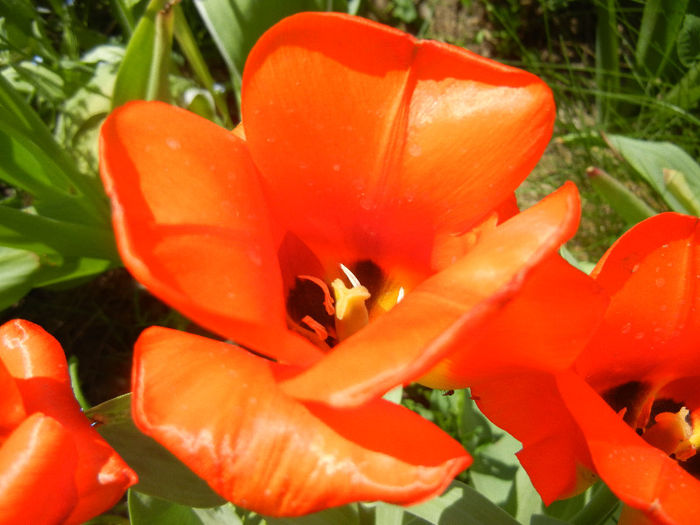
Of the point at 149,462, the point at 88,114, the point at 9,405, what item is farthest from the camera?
the point at 88,114

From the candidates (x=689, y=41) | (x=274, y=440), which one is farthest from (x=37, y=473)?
(x=689, y=41)

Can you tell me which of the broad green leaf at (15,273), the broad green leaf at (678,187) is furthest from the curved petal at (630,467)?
the broad green leaf at (15,273)

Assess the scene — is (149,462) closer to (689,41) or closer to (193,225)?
Answer: (193,225)

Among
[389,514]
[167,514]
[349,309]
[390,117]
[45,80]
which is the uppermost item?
[390,117]

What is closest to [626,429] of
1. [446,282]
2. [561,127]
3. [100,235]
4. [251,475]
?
[446,282]

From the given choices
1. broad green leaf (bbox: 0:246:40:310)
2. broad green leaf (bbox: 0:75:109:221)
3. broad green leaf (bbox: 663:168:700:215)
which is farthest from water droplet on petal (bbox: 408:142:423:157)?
broad green leaf (bbox: 0:246:40:310)

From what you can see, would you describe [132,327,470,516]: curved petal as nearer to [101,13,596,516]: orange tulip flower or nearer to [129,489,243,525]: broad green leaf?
[101,13,596,516]: orange tulip flower

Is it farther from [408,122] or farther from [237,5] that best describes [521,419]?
[237,5]
